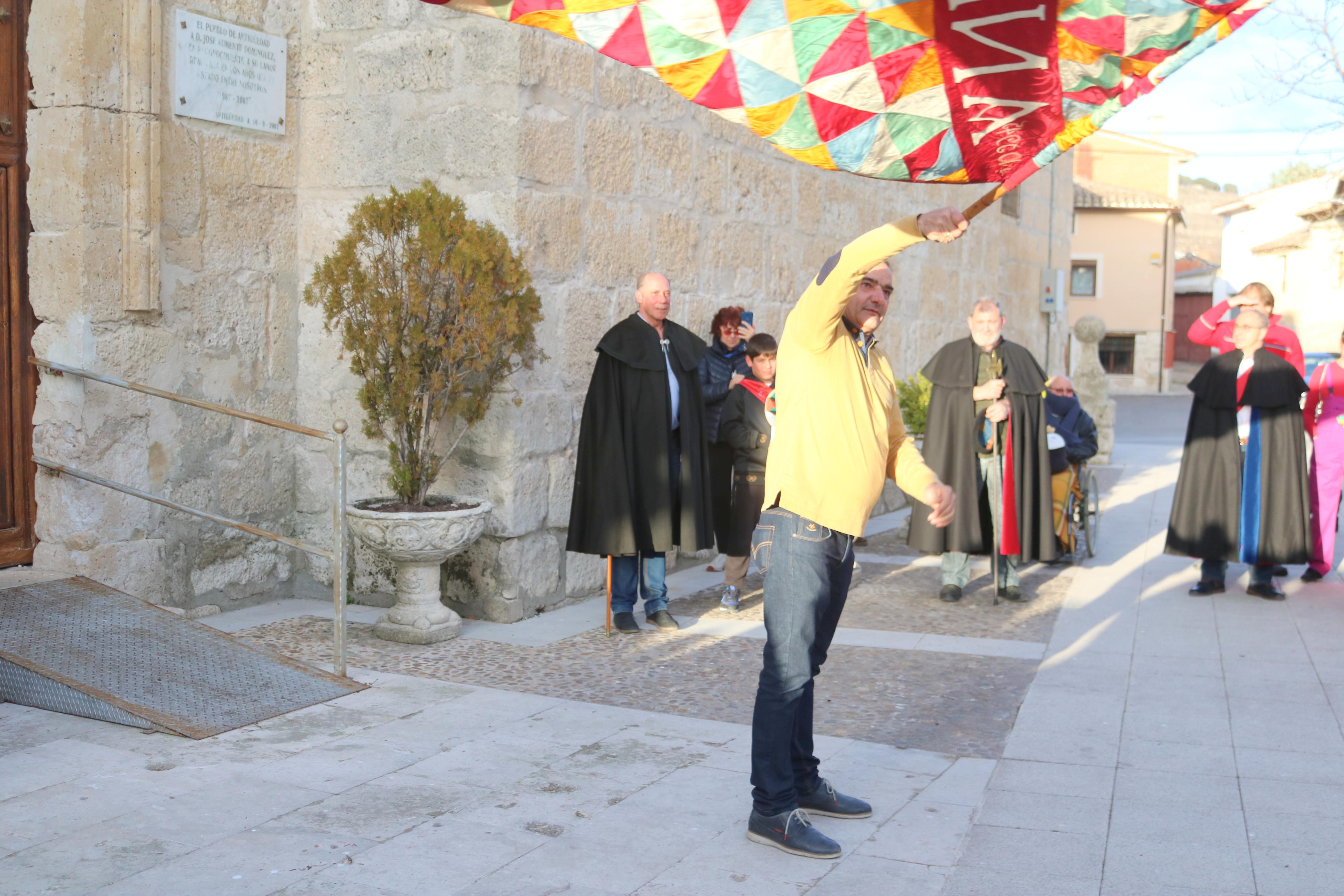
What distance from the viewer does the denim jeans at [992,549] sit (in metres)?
7.38

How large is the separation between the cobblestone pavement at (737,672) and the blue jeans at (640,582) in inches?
7.6

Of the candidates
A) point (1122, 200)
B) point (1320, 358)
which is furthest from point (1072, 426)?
point (1122, 200)

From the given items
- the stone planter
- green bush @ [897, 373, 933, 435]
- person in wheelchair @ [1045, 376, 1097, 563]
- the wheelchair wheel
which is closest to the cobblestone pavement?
the stone planter

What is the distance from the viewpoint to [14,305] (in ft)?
18.6

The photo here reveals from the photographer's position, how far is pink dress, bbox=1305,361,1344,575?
7770mm

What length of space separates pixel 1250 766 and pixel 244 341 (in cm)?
523

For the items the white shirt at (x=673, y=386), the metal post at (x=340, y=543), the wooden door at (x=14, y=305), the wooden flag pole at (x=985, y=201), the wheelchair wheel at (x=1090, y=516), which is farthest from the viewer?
the wheelchair wheel at (x=1090, y=516)

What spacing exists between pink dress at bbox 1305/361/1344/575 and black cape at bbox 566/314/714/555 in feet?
13.6

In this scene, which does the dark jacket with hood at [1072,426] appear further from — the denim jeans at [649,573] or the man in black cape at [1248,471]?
the denim jeans at [649,573]

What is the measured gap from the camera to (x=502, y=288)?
5973 millimetres

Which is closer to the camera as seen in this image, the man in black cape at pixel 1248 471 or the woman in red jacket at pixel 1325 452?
the man in black cape at pixel 1248 471

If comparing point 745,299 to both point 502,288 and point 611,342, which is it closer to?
point 611,342

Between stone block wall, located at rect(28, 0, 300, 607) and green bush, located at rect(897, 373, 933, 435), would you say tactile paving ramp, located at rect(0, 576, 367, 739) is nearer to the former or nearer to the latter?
stone block wall, located at rect(28, 0, 300, 607)

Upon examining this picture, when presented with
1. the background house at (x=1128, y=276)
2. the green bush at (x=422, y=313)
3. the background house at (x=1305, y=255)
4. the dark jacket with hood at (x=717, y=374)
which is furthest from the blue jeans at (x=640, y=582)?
the background house at (x=1128, y=276)
